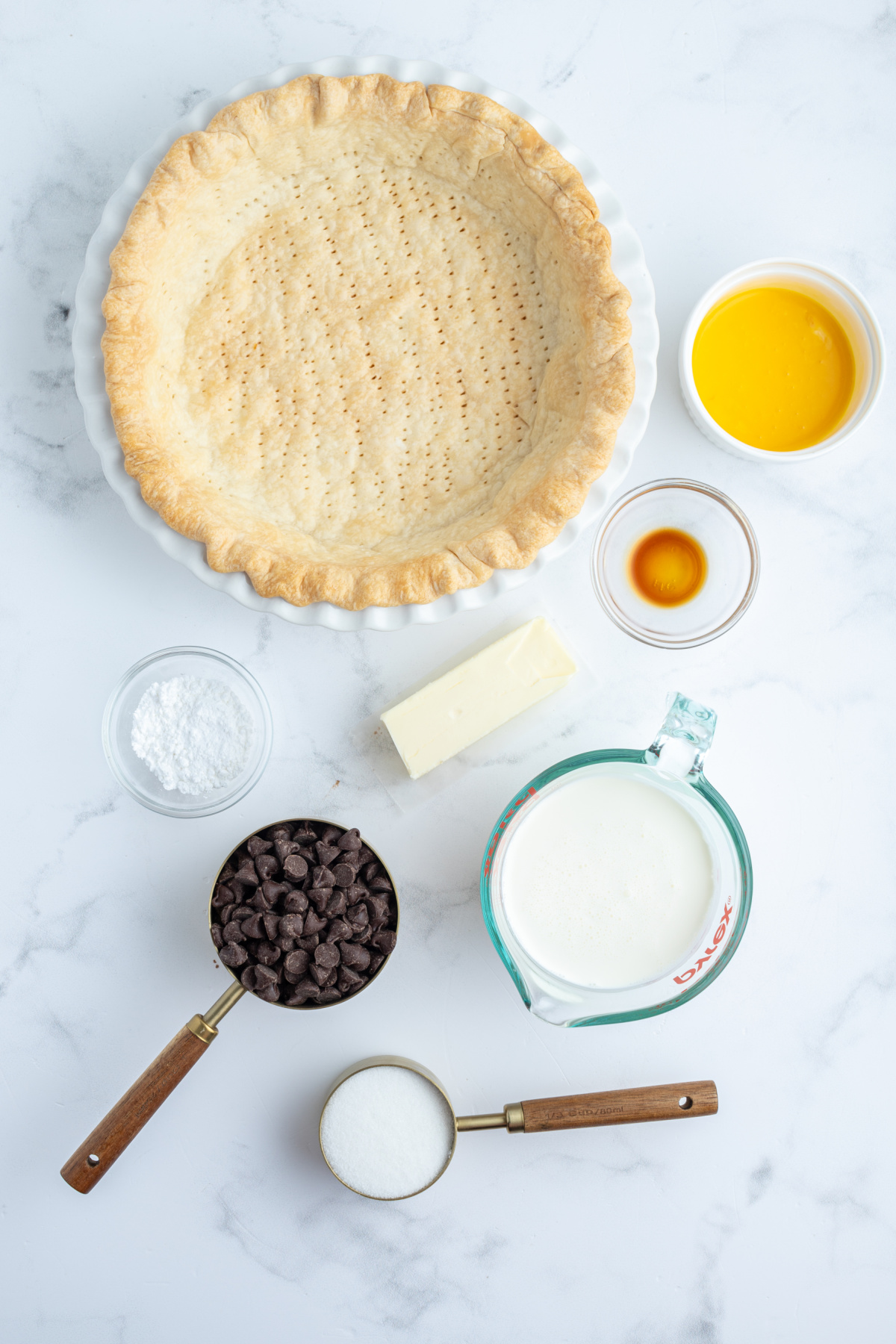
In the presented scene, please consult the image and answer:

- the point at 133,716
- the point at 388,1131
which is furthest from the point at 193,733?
the point at 388,1131

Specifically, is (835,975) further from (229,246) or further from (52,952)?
(229,246)

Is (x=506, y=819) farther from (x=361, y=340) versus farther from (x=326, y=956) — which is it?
(x=361, y=340)

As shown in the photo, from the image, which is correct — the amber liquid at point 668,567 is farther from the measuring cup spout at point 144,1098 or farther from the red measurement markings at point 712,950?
the measuring cup spout at point 144,1098

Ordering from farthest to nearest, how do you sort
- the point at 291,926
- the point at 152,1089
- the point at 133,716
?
the point at 133,716
the point at 152,1089
the point at 291,926

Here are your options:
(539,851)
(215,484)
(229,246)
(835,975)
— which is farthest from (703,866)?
(229,246)

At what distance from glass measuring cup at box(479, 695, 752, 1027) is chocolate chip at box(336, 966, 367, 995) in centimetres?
28

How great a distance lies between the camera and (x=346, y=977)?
1.69 m

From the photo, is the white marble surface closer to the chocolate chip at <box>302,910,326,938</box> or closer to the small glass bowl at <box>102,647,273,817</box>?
the small glass bowl at <box>102,647,273,817</box>

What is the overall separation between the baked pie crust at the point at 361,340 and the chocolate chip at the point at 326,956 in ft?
2.38

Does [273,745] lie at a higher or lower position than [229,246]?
lower

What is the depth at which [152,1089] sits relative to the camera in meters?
1.74

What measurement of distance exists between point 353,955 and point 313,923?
10 cm

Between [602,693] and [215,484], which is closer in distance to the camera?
[215,484]

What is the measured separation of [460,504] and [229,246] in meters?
0.71
